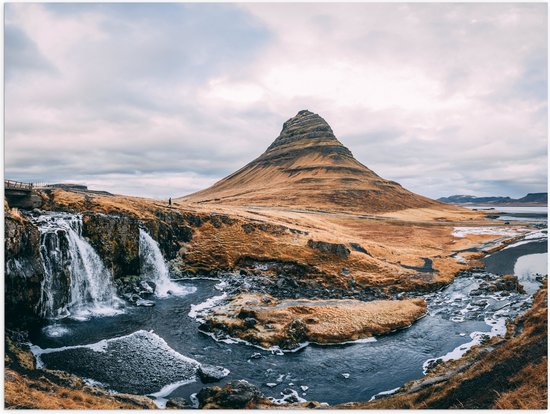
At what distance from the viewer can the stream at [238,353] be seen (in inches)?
835

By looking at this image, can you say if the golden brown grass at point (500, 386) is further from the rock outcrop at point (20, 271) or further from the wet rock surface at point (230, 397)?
the rock outcrop at point (20, 271)

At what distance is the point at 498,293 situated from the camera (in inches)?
1526

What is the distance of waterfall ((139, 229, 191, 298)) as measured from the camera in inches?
1608

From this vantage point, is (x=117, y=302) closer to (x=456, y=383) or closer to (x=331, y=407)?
(x=331, y=407)

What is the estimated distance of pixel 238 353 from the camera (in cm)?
2552

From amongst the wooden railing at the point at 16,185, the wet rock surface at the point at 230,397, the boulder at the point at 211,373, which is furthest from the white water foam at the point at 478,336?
the wooden railing at the point at 16,185

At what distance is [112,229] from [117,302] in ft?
32.7

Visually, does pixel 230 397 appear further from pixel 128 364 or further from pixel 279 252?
pixel 279 252

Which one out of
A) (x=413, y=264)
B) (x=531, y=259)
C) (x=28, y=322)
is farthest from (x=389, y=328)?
(x=531, y=259)

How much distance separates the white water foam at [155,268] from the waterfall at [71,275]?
228 inches

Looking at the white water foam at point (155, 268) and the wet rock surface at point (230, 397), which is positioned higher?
the white water foam at point (155, 268)

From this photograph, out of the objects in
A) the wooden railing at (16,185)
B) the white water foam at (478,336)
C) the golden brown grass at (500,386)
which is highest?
the wooden railing at (16,185)

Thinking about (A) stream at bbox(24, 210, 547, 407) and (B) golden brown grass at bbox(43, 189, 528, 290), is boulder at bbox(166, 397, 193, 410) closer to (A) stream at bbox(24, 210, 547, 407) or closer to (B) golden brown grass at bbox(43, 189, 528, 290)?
(A) stream at bbox(24, 210, 547, 407)

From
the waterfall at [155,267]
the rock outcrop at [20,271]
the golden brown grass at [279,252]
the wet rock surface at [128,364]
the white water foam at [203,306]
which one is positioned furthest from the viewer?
the golden brown grass at [279,252]
